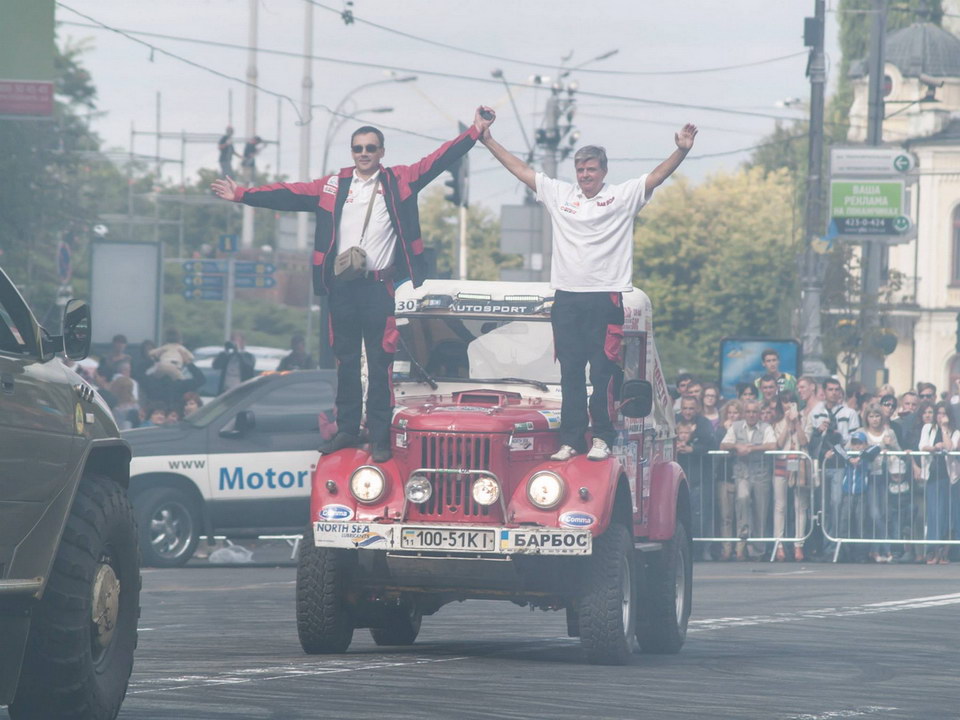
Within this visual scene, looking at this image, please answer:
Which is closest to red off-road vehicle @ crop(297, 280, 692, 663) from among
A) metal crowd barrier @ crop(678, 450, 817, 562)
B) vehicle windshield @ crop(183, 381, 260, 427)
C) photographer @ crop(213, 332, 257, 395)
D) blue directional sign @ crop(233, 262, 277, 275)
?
vehicle windshield @ crop(183, 381, 260, 427)

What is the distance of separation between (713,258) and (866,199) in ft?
192

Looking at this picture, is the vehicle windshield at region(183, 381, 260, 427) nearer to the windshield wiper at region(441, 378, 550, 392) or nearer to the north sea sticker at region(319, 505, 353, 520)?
the windshield wiper at region(441, 378, 550, 392)

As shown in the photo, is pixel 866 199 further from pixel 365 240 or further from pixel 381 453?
pixel 381 453

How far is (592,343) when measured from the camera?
455 inches

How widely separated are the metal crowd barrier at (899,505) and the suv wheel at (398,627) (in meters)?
10.7

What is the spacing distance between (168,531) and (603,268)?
961 centimetres

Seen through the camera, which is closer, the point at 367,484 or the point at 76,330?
the point at 76,330

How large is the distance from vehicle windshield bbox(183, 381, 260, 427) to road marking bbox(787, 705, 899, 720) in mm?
11963

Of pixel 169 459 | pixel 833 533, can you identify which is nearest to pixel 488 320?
pixel 169 459

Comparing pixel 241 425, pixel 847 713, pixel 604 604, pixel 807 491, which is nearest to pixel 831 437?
pixel 807 491

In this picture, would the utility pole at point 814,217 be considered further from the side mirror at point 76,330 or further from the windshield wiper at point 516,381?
the side mirror at point 76,330

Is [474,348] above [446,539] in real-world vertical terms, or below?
above

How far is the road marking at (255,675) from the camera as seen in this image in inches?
370

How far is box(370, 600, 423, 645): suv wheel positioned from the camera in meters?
12.0
